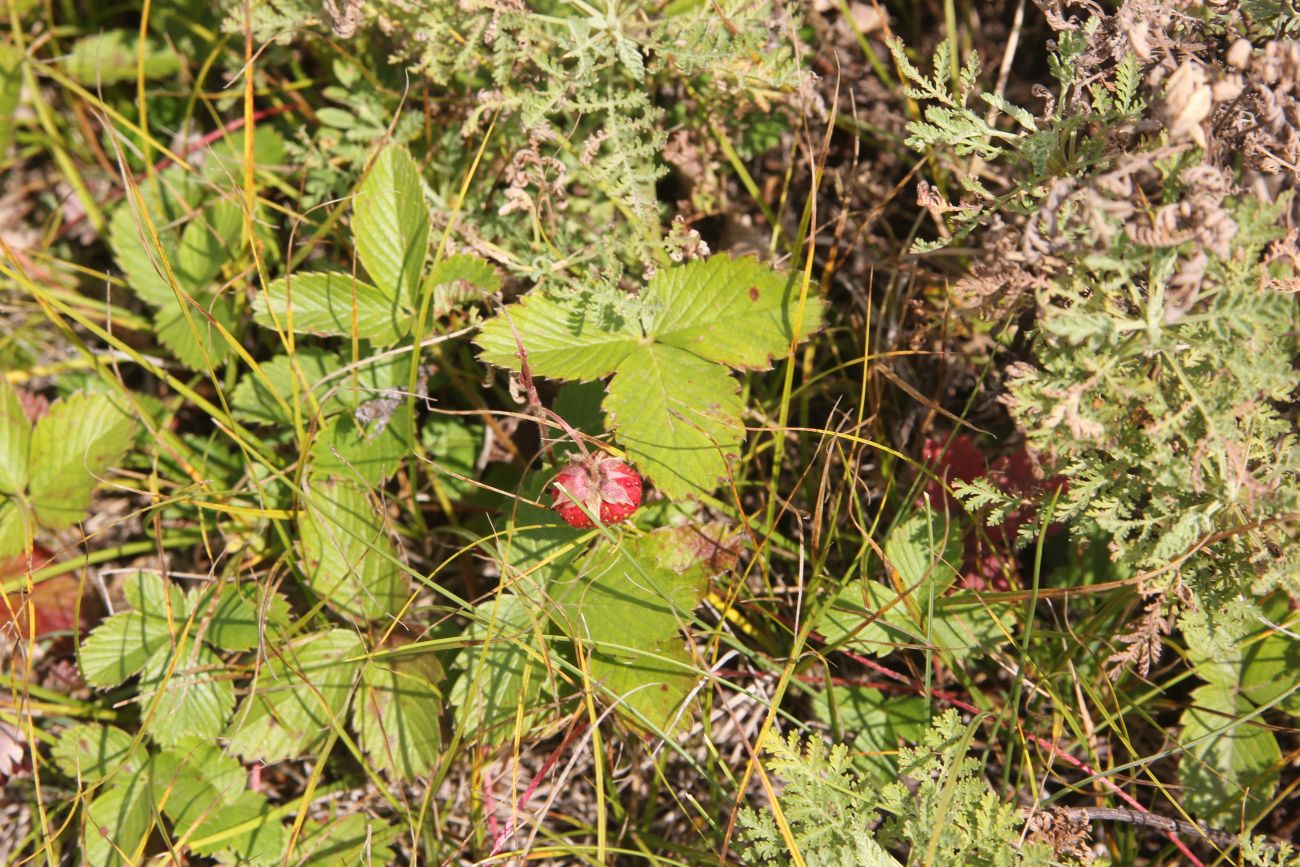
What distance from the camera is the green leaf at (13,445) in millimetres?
2602

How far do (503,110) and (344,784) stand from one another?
1656mm

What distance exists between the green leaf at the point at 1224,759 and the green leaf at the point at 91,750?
2.38m

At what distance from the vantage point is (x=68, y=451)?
8.57 ft

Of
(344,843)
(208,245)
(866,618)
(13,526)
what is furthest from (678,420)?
(13,526)

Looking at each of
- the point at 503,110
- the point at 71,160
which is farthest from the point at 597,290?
the point at 71,160

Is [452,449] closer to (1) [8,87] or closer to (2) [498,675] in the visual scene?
(2) [498,675]

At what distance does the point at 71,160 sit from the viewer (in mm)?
3152

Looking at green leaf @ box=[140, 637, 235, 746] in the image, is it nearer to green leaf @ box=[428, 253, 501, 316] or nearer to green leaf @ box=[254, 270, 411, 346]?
green leaf @ box=[254, 270, 411, 346]

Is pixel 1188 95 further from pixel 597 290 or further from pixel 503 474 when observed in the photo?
pixel 503 474

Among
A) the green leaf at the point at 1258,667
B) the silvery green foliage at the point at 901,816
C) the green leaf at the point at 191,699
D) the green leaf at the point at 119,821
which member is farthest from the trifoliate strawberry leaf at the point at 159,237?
the green leaf at the point at 1258,667

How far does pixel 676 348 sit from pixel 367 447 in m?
0.79

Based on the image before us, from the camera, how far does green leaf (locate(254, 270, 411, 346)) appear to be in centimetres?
239

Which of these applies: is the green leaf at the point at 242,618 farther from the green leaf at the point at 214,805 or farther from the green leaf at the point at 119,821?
the green leaf at the point at 119,821

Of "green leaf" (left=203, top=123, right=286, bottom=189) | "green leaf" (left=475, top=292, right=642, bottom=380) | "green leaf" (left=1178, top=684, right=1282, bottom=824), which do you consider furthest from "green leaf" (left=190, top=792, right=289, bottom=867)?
"green leaf" (left=1178, top=684, right=1282, bottom=824)
